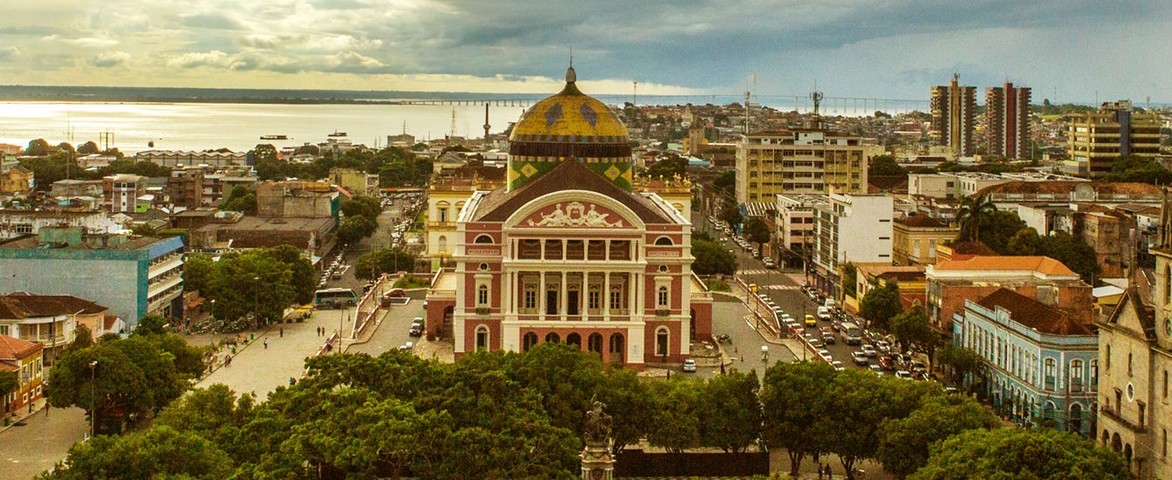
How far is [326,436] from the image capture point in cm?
3494

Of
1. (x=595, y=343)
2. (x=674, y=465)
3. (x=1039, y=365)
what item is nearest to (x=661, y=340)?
(x=595, y=343)

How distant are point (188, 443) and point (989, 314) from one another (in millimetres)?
31130

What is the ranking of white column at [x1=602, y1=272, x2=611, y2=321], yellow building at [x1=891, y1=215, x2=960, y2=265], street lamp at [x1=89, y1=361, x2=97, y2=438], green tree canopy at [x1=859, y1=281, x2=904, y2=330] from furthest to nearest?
yellow building at [x1=891, y1=215, x2=960, y2=265], green tree canopy at [x1=859, y1=281, x2=904, y2=330], white column at [x1=602, y1=272, x2=611, y2=321], street lamp at [x1=89, y1=361, x2=97, y2=438]

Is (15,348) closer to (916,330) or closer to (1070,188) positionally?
(916,330)

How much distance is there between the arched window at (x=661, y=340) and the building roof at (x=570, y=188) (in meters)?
4.44

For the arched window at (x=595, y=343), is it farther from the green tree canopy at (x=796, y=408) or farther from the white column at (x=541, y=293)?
the green tree canopy at (x=796, y=408)

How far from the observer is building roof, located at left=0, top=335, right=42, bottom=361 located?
52069 mm

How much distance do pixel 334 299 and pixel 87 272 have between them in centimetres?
1655

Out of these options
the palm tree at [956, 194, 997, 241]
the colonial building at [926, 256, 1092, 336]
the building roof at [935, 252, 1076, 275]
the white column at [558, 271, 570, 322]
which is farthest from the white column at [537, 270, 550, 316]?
the palm tree at [956, 194, 997, 241]

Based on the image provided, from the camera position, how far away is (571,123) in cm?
7138

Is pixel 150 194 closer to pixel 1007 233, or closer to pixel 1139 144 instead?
pixel 1007 233

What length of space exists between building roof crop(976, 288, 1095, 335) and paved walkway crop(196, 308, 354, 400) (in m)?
26.7

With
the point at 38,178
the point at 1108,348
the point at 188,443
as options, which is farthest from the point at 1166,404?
the point at 38,178

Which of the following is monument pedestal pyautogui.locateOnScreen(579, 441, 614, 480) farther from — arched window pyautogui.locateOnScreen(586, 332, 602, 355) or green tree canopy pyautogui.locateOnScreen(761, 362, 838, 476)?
arched window pyautogui.locateOnScreen(586, 332, 602, 355)
